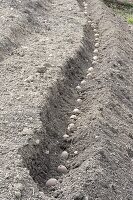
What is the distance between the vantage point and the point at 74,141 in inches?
252

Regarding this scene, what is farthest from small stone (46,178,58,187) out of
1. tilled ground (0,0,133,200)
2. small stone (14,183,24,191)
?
small stone (14,183,24,191)

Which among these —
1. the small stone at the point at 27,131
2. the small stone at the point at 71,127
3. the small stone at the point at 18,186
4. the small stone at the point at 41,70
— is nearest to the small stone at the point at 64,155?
the small stone at the point at 27,131

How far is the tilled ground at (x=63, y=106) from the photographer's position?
17.2ft

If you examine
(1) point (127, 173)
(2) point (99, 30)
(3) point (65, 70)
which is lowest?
(2) point (99, 30)

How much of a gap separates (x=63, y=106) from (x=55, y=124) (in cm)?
74

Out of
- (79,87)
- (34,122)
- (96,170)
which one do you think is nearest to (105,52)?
(79,87)

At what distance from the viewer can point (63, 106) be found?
745 cm

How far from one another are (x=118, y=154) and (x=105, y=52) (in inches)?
161

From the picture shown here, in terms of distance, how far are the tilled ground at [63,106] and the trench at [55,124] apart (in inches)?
0.5

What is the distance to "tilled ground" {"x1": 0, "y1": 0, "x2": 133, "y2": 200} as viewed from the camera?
5.23m

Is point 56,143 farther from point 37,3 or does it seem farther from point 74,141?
point 37,3

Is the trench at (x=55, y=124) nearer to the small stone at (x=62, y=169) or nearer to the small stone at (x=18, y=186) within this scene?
the small stone at (x=62, y=169)

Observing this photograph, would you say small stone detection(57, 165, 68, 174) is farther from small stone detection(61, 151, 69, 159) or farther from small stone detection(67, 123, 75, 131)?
small stone detection(67, 123, 75, 131)

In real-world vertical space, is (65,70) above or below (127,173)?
below
